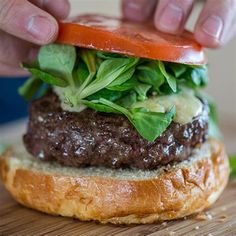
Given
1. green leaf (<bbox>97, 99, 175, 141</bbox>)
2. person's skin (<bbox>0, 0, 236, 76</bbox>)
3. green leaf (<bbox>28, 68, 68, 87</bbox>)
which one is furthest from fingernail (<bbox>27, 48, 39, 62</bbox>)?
green leaf (<bbox>97, 99, 175, 141</bbox>)

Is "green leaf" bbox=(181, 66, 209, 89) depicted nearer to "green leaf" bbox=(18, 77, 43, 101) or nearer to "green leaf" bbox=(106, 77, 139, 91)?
"green leaf" bbox=(106, 77, 139, 91)

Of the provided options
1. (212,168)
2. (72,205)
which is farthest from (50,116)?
(212,168)

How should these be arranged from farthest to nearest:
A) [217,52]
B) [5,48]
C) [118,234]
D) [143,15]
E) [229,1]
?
1. [217,52]
2. [143,15]
3. [5,48]
4. [229,1]
5. [118,234]

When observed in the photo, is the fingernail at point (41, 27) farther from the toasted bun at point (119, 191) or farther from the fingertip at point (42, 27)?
the toasted bun at point (119, 191)

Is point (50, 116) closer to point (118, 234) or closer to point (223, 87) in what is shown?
point (118, 234)

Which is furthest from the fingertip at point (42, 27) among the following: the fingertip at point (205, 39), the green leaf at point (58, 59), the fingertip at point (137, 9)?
the fingertip at point (137, 9)
